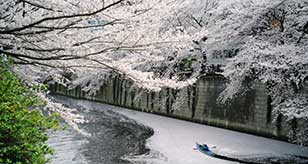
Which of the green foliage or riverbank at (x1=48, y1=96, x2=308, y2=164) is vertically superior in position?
the green foliage

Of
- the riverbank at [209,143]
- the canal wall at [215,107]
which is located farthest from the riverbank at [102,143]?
the canal wall at [215,107]

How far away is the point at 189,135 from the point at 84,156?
5117 millimetres

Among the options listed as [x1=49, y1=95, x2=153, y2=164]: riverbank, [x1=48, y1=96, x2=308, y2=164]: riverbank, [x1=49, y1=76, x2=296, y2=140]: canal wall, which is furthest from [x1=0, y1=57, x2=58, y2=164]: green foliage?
[x1=49, y1=76, x2=296, y2=140]: canal wall

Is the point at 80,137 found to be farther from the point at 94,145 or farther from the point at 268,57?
the point at 268,57

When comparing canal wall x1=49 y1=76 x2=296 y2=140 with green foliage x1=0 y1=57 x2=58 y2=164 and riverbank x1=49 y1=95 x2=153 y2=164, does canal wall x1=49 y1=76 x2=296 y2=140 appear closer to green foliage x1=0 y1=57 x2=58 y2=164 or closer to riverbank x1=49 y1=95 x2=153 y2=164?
riverbank x1=49 y1=95 x2=153 y2=164

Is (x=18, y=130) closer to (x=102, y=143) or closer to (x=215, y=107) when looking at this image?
(x=102, y=143)

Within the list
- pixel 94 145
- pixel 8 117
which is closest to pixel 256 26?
pixel 94 145

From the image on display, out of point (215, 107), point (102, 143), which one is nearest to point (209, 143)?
point (102, 143)

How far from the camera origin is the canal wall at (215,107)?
13.1m

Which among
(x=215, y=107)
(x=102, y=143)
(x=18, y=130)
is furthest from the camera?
(x=215, y=107)

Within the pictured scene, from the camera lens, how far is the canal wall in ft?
43.0

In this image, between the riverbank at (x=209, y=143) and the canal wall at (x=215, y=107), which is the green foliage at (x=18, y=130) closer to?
the riverbank at (x=209, y=143)

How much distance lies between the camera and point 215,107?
15.9m

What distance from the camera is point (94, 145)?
11.0 metres
